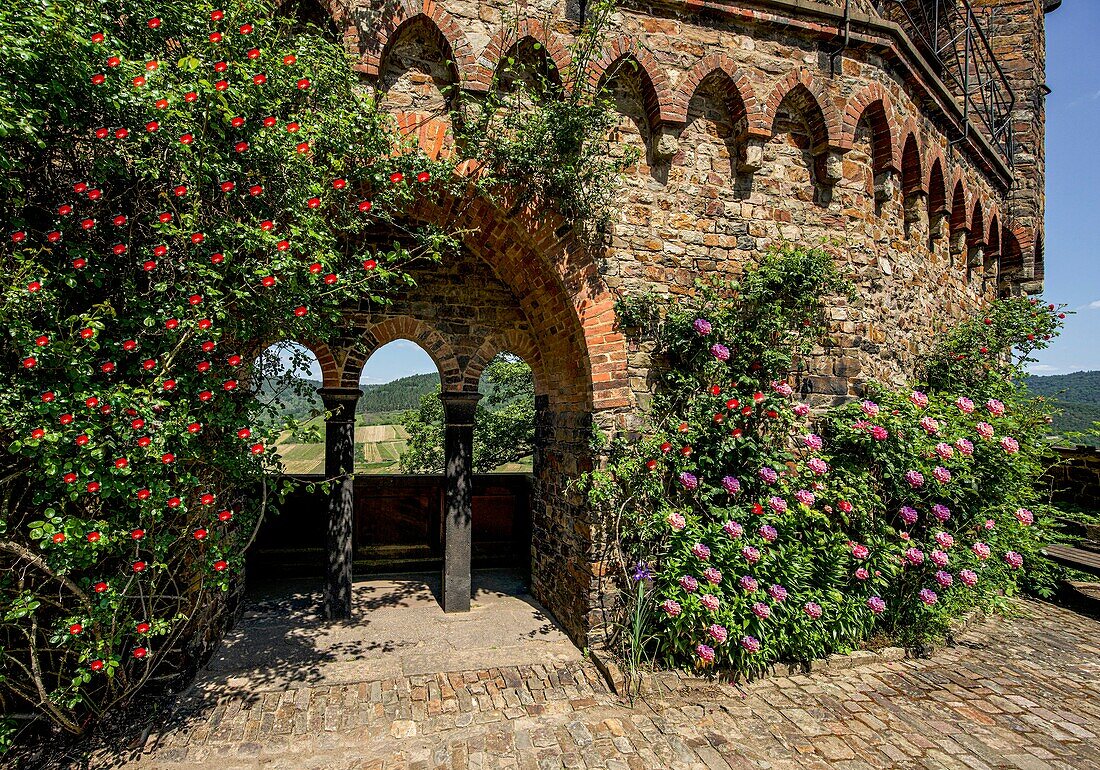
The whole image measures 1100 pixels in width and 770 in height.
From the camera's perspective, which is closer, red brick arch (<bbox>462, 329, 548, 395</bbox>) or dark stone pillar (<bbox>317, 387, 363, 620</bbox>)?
dark stone pillar (<bbox>317, 387, 363, 620</bbox>)

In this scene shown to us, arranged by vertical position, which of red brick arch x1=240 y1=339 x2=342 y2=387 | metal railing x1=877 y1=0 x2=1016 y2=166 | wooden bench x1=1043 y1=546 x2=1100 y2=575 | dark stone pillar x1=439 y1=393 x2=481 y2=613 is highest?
metal railing x1=877 y1=0 x2=1016 y2=166

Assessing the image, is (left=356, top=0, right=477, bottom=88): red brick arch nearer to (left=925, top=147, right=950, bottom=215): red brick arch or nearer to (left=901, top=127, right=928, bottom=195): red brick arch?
(left=901, top=127, right=928, bottom=195): red brick arch

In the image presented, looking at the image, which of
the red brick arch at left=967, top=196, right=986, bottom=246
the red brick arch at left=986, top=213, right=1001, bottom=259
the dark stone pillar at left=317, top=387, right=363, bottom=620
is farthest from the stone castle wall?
the red brick arch at left=986, top=213, right=1001, bottom=259

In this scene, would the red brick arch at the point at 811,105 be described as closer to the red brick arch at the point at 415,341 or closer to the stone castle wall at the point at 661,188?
the stone castle wall at the point at 661,188

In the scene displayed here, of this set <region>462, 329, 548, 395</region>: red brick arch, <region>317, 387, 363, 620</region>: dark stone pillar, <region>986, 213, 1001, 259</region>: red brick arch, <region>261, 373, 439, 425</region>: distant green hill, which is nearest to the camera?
<region>317, 387, 363, 620</region>: dark stone pillar

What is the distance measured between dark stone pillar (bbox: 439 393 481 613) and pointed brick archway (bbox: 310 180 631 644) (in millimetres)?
11

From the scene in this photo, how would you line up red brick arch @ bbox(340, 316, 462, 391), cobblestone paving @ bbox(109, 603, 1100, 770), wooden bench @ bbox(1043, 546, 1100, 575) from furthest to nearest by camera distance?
wooden bench @ bbox(1043, 546, 1100, 575)
red brick arch @ bbox(340, 316, 462, 391)
cobblestone paving @ bbox(109, 603, 1100, 770)

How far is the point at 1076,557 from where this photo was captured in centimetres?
615

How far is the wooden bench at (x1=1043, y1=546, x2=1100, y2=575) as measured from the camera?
233 inches

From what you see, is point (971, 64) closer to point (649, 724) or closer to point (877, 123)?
point (877, 123)

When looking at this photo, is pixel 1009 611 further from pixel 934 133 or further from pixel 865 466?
pixel 934 133

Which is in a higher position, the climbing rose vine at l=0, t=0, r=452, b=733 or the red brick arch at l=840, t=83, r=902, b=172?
the red brick arch at l=840, t=83, r=902, b=172

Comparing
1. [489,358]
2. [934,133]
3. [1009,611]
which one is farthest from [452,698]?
[934,133]

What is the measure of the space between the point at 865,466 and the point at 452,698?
13.2 feet
